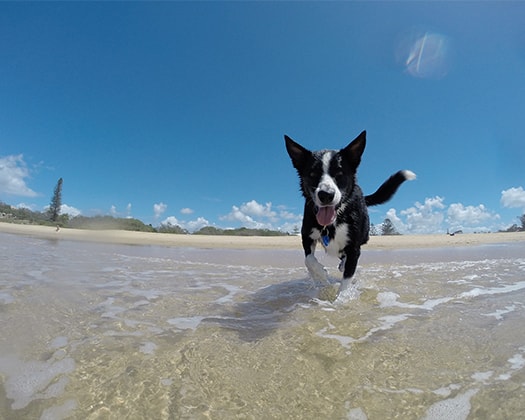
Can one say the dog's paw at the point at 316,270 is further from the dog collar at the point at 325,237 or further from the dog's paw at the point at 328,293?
the dog collar at the point at 325,237

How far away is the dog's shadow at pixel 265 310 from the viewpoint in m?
2.84

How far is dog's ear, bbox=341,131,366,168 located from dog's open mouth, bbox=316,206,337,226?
3.18 ft

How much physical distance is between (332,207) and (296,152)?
1.14 m

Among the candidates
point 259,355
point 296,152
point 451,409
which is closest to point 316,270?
point 296,152

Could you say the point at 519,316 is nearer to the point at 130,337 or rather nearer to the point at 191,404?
the point at 191,404

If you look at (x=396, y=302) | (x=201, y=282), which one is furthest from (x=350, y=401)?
(x=201, y=282)

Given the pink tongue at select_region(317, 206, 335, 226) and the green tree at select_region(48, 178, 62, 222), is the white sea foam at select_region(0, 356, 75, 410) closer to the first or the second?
the pink tongue at select_region(317, 206, 335, 226)

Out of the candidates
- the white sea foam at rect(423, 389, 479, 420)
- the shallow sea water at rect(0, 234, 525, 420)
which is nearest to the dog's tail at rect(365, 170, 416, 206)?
the shallow sea water at rect(0, 234, 525, 420)

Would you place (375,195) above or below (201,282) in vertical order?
above

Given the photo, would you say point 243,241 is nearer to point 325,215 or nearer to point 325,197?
point 325,215

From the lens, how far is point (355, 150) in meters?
4.67

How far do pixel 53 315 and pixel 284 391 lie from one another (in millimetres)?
2604

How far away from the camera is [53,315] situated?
3076mm

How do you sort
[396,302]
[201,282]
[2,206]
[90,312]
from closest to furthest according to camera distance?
[90,312]
[396,302]
[201,282]
[2,206]
